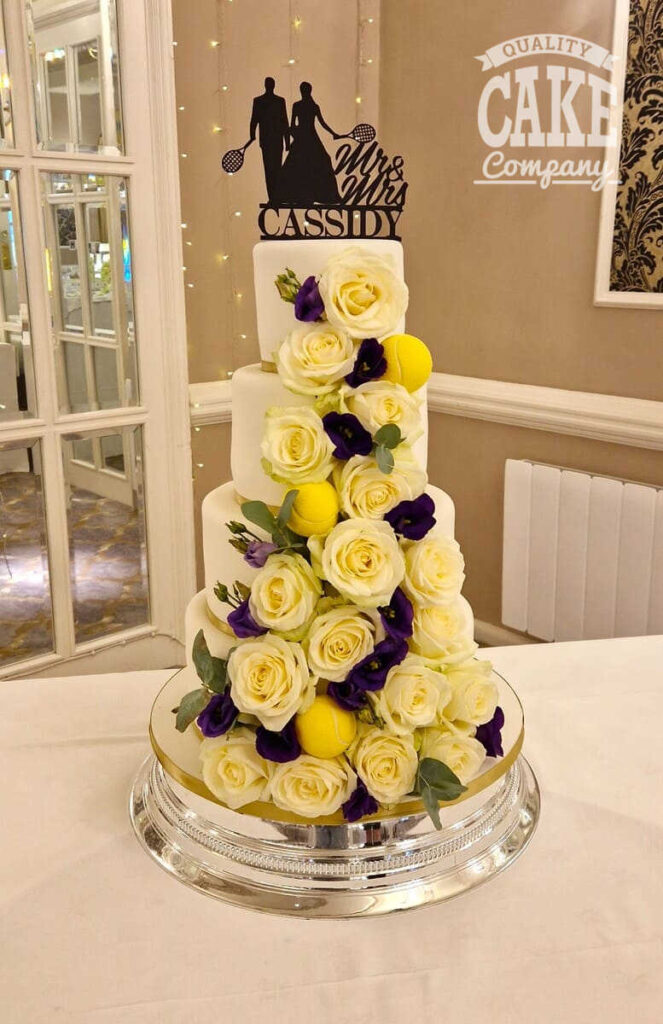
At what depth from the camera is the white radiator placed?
107 inches

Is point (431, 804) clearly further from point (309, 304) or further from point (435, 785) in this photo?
point (309, 304)

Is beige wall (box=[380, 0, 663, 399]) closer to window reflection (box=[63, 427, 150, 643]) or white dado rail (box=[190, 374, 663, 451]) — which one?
white dado rail (box=[190, 374, 663, 451])

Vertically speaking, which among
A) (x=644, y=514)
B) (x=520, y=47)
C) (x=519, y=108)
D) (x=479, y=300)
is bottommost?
(x=644, y=514)

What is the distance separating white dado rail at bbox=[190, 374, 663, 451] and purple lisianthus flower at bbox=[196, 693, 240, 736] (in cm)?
209

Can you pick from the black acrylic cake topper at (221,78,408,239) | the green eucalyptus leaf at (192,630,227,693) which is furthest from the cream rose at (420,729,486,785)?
the black acrylic cake topper at (221,78,408,239)

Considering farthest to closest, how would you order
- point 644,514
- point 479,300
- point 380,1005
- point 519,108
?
1. point 479,300
2. point 519,108
3. point 644,514
4. point 380,1005

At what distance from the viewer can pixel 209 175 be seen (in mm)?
2895

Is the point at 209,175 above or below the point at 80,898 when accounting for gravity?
above

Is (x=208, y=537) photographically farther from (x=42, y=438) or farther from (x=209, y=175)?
(x=209, y=175)

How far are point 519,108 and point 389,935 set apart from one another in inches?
107

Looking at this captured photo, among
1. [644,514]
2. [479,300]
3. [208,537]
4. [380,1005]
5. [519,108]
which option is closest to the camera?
[380,1005]

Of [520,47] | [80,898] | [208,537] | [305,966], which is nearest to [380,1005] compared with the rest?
[305,966]

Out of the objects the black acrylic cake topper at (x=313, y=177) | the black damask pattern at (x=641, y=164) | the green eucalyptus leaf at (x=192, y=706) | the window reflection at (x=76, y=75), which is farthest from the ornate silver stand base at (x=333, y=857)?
the window reflection at (x=76, y=75)

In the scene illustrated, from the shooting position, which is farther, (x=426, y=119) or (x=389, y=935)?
(x=426, y=119)
